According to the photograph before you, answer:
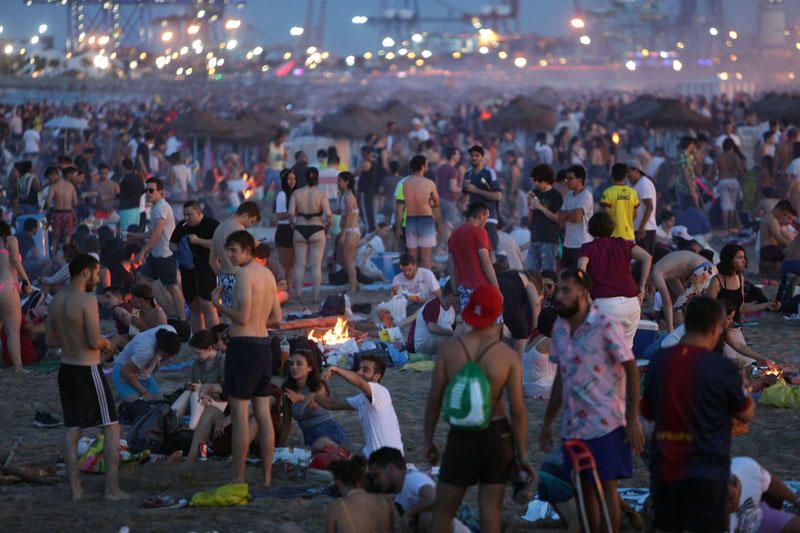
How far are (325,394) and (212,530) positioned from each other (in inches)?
62.0

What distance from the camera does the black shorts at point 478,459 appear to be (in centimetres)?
511

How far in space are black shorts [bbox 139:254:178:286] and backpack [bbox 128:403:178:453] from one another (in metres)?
4.18

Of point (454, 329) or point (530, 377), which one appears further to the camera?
point (454, 329)

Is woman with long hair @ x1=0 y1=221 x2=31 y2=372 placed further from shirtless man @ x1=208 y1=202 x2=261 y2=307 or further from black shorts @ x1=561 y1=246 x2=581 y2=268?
black shorts @ x1=561 y1=246 x2=581 y2=268

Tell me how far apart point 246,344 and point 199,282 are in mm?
3993

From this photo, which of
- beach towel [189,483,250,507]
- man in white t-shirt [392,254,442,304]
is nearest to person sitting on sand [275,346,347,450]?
beach towel [189,483,250,507]

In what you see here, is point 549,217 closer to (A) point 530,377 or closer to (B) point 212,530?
(A) point 530,377

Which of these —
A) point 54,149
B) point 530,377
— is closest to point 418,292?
point 530,377

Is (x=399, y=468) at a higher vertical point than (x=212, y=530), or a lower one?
higher

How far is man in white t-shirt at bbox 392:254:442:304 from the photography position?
12258mm

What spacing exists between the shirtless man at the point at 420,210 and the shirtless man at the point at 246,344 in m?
6.34

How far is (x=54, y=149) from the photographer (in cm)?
3191

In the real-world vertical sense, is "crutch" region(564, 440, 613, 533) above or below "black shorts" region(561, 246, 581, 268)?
below

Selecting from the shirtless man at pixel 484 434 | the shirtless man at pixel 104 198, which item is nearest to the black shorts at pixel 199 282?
the shirtless man at pixel 484 434
